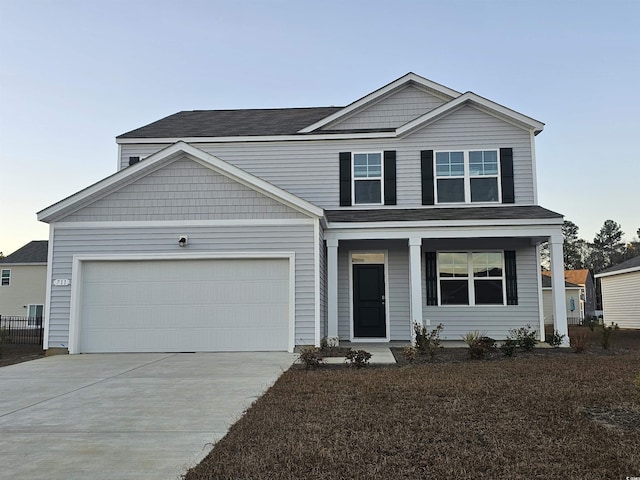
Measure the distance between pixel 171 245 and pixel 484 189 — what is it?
813 cm

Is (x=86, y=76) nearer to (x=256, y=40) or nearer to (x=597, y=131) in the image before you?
(x=256, y=40)

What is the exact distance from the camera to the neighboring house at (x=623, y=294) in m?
24.1

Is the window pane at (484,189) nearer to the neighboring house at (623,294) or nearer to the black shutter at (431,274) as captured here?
the black shutter at (431,274)

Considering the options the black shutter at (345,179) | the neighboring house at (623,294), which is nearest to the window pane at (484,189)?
the black shutter at (345,179)

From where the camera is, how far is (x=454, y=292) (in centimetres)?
1391

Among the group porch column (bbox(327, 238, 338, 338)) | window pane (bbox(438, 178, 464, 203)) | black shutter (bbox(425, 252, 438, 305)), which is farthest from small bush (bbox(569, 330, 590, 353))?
porch column (bbox(327, 238, 338, 338))

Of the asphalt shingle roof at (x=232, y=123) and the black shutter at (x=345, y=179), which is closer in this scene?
the black shutter at (x=345, y=179)

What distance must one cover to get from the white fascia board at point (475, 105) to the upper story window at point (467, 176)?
3.12 ft

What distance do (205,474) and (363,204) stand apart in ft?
35.0

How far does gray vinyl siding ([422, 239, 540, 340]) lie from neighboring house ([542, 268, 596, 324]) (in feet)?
54.3

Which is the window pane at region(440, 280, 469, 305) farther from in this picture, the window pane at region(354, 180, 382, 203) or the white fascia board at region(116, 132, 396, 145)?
the white fascia board at region(116, 132, 396, 145)

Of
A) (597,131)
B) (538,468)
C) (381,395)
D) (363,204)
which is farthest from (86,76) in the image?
(597,131)

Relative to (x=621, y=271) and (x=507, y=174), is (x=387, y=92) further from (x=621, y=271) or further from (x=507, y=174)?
(x=621, y=271)

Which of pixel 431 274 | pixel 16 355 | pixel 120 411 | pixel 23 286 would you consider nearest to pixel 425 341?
pixel 431 274
